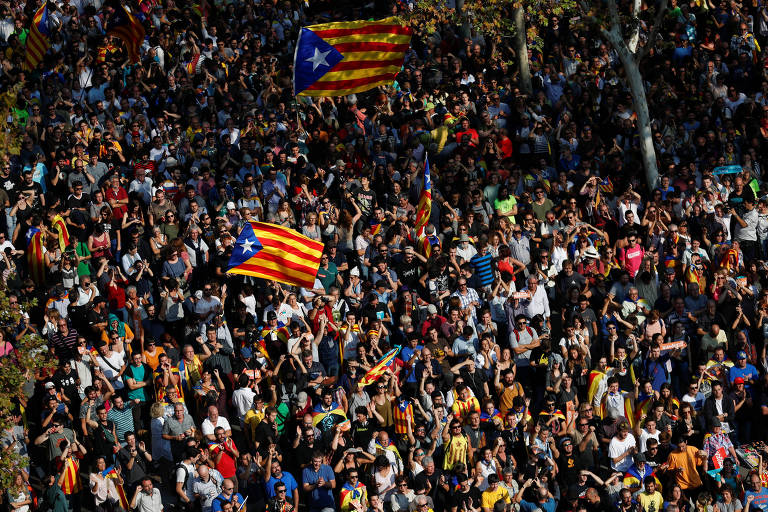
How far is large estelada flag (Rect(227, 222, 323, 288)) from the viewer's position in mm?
21547

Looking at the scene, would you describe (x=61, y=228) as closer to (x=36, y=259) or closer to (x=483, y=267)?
(x=36, y=259)

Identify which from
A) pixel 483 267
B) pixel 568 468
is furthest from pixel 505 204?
pixel 568 468

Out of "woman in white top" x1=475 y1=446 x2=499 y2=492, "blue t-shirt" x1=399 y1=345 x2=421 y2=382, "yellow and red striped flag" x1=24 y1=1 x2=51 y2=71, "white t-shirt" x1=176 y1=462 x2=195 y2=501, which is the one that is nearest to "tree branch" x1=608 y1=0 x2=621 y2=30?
"blue t-shirt" x1=399 y1=345 x2=421 y2=382

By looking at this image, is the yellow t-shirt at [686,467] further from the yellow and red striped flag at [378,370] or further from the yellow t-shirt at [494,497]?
the yellow and red striped flag at [378,370]

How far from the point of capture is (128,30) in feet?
89.5

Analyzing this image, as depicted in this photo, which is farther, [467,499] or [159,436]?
[159,436]

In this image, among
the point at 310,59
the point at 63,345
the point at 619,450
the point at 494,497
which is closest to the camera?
the point at 494,497

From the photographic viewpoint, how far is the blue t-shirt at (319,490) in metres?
20.0

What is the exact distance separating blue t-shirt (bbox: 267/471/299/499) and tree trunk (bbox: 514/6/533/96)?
38.3ft

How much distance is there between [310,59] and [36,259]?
17.7 ft

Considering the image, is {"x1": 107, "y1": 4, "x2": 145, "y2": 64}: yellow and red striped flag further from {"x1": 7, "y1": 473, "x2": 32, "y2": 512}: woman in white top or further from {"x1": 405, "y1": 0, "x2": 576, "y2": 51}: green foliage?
{"x1": 7, "y1": 473, "x2": 32, "y2": 512}: woman in white top

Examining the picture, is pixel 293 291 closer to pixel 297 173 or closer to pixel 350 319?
pixel 350 319

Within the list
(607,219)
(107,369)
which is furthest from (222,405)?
(607,219)

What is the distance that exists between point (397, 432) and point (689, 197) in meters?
7.61
